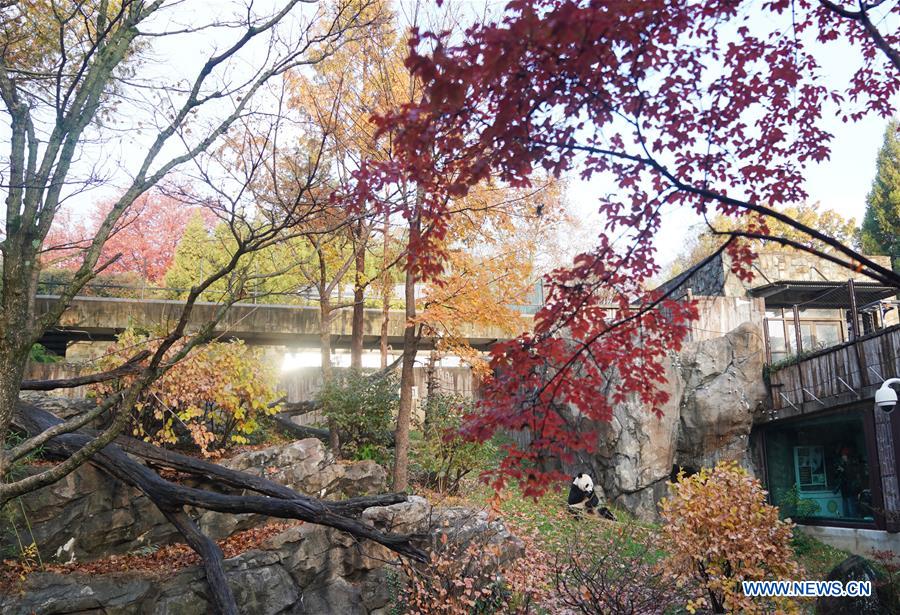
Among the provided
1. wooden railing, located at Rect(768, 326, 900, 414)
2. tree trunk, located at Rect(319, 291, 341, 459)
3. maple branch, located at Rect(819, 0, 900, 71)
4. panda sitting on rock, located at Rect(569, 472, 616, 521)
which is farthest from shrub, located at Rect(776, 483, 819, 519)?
maple branch, located at Rect(819, 0, 900, 71)

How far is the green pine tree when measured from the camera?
77.9ft

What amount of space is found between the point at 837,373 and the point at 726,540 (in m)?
8.07

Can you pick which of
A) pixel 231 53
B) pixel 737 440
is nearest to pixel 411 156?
pixel 231 53

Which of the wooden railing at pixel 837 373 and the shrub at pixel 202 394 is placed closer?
the shrub at pixel 202 394

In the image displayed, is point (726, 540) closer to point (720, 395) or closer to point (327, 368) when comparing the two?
point (327, 368)

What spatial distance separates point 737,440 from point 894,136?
17266mm

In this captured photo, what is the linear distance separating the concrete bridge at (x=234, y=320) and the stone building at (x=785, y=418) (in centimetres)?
397

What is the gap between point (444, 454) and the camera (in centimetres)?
1127

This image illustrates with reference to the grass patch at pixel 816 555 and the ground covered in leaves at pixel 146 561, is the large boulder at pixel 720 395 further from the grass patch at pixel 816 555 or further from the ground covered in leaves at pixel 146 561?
the ground covered in leaves at pixel 146 561

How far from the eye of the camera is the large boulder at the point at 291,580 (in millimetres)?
6602

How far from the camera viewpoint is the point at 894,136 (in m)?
24.5

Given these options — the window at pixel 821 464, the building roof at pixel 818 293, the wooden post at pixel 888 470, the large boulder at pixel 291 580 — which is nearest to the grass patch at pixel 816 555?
the wooden post at pixel 888 470

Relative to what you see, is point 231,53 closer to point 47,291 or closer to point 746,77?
point 746,77

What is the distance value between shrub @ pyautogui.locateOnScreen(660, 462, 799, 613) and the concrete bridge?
8.46 metres
